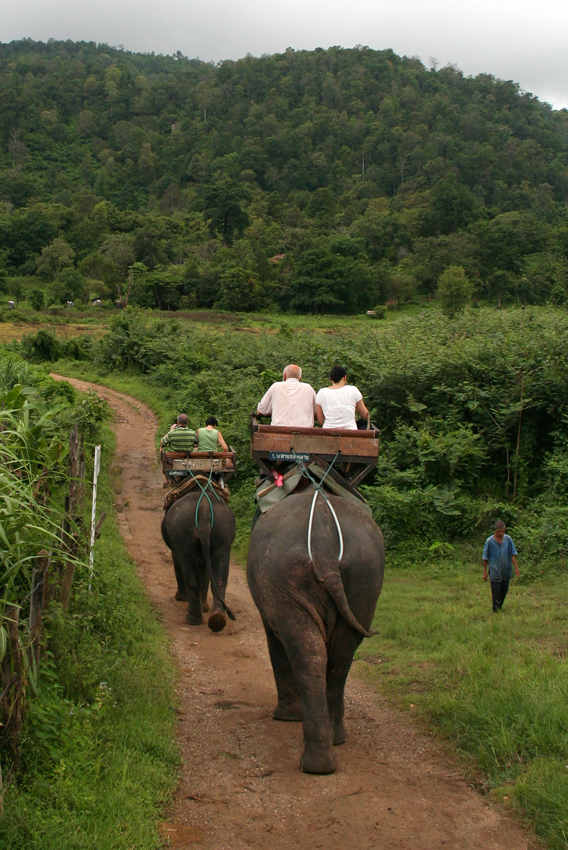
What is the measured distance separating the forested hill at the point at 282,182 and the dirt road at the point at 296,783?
2373 cm

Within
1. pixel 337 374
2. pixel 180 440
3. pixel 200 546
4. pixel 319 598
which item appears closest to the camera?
pixel 319 598

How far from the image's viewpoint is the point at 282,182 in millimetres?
111188

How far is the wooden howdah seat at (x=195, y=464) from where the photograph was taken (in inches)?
353

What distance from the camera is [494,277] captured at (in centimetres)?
5512

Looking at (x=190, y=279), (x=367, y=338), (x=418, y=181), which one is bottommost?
(x=367, y=338)

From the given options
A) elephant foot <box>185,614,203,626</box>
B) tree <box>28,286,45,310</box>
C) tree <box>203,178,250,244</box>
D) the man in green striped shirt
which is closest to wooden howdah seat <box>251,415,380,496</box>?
elephant foot <box>185,614,203,626</box>

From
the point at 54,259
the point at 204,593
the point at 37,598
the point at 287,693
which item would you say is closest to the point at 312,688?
the point at 287,693

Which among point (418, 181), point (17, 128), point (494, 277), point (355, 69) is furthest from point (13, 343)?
point (355, 69)

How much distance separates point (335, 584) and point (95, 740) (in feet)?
5.88

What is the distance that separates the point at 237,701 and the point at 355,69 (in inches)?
5896

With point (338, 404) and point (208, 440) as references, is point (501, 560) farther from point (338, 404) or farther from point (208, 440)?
point (208, 440)

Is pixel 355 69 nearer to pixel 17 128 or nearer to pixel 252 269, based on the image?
pixel 17 128

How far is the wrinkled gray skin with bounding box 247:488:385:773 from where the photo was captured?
4.95 m

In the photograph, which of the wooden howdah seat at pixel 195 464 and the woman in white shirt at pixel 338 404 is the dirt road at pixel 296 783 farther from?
the woman in white shirt at pixel 338 404
